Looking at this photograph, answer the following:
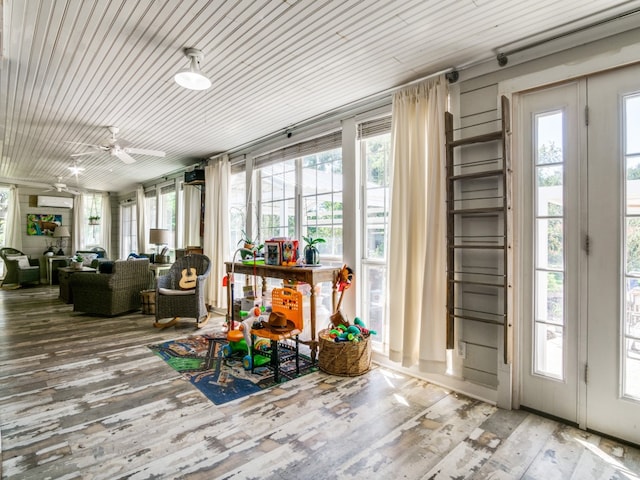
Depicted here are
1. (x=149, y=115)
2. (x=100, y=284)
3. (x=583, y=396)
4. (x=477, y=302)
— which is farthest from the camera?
(x=100, y=284)

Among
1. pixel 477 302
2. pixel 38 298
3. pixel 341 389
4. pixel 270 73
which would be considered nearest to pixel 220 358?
pixel 341 389

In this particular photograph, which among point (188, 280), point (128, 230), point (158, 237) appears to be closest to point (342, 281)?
point (188, 280)

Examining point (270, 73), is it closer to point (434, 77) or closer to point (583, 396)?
point (434, 77)

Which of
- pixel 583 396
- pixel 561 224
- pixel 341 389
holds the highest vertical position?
pixel 561 224

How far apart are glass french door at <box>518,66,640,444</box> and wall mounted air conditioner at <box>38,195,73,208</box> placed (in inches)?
404

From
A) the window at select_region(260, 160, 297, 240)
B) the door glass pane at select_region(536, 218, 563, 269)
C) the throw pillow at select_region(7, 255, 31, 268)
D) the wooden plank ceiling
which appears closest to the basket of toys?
the door glass pane at select_region(536, 218, 563, 269)

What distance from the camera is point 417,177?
279cm

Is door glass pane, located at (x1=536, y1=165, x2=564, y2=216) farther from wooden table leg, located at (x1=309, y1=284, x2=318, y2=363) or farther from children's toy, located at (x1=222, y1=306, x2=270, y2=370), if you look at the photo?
children's toy, located at (x1=222, y1=306, x2=270, y2=370)

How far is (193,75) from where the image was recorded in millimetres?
2268

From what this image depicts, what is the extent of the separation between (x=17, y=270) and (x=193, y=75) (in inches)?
315

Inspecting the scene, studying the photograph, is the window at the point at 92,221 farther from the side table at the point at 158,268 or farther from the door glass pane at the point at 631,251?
the door glass pane at the point at 631,251

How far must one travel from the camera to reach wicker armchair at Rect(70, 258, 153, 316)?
4.84 m

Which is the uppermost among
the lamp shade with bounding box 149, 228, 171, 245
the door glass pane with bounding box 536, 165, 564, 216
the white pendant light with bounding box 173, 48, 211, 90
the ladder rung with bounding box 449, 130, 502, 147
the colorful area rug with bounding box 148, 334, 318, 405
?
the white pendant light with bounding box 173, 48, 211, 90

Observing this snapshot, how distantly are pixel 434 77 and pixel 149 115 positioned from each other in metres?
3.00
